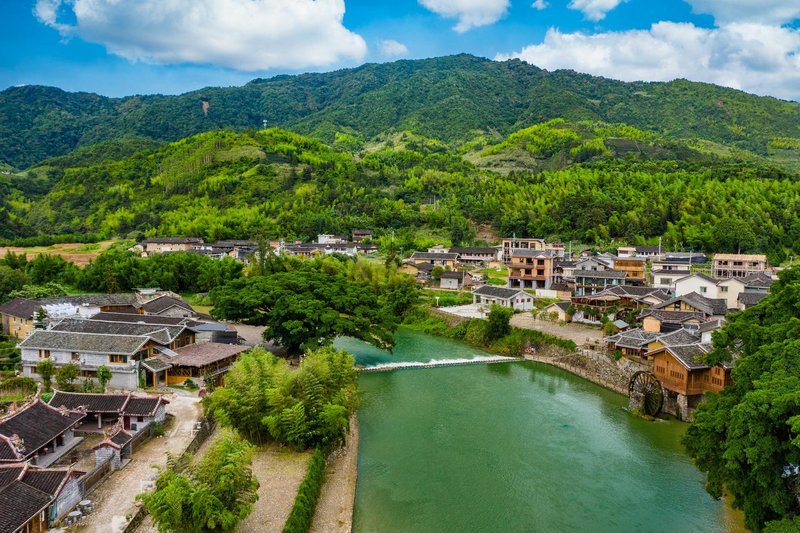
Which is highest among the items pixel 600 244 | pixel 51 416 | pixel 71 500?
pixel 600 244

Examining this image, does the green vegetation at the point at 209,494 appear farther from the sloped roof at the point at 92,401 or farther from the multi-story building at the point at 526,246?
the multi-story building at the point at 526,246

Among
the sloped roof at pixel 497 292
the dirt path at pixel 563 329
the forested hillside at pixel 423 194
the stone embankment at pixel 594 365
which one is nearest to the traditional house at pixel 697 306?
the dirt path at pixel 563 329

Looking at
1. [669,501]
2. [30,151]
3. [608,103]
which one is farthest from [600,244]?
[30,151]

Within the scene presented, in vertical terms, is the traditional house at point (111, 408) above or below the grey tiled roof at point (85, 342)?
below

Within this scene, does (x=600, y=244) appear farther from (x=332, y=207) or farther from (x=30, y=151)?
(x=30, y=151)

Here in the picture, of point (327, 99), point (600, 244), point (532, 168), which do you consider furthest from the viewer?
point (327, 99)

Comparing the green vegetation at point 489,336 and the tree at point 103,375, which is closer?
the tree at point 103,375

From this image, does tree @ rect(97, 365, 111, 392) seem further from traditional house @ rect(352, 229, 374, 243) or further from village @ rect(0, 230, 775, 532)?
traditional house @ rect(352, 229, 374, 243)

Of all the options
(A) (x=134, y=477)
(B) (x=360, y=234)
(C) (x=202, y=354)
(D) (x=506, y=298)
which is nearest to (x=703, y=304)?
(D) (x=506, y=298)
